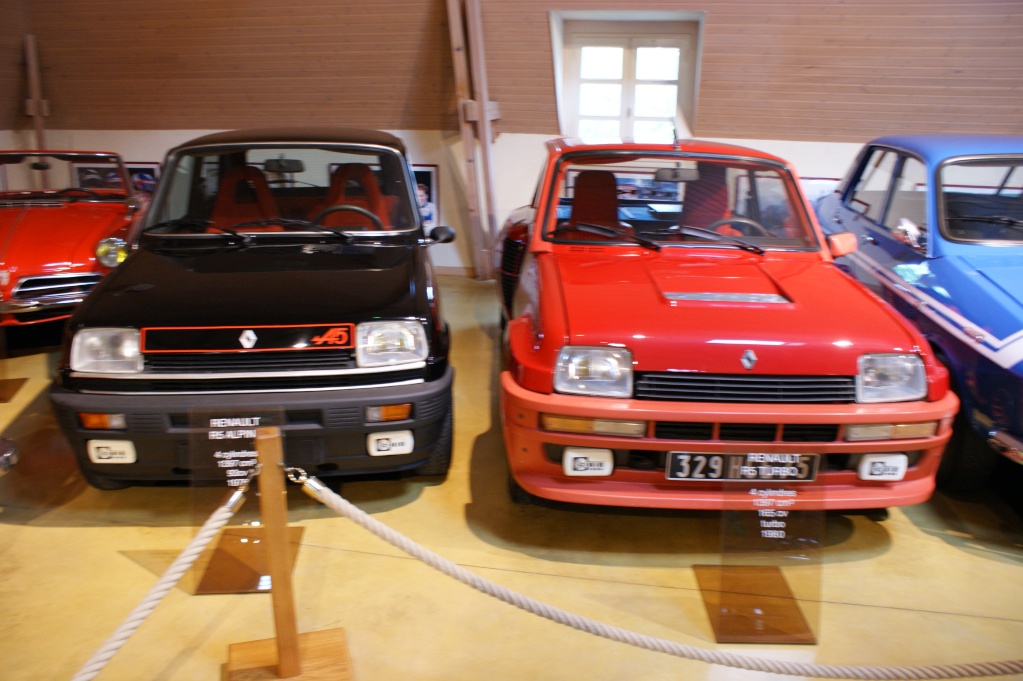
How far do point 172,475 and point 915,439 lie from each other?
2.81m

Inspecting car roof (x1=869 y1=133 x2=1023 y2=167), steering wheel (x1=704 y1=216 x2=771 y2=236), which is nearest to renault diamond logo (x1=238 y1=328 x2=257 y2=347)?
steering wheel (x1=704 y1=216 x2=771 y2=236)

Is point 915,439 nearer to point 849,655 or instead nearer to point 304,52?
point 849,655

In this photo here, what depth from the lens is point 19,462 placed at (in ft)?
11.6

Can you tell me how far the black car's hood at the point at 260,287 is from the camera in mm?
2830

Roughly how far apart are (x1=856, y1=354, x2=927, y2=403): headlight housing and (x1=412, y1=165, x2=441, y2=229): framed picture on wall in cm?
543

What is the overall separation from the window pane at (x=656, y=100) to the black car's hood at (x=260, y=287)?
471cm

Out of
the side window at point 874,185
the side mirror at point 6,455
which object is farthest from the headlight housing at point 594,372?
the side window at point 874,185

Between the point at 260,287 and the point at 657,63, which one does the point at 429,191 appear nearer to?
the point at 657,63

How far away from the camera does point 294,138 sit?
371cm

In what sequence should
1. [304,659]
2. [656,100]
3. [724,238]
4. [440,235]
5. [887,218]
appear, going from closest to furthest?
[304,659], [724,238], [440,235], [887,218], [656,100]

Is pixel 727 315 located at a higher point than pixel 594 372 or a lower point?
higher

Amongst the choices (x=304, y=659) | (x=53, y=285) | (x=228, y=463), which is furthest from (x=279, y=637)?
(x=53, y=285)

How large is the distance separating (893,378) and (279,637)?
7.47 feet

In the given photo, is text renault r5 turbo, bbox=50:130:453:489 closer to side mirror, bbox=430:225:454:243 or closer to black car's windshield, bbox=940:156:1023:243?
side mirror, bbox=430:225:454:243
